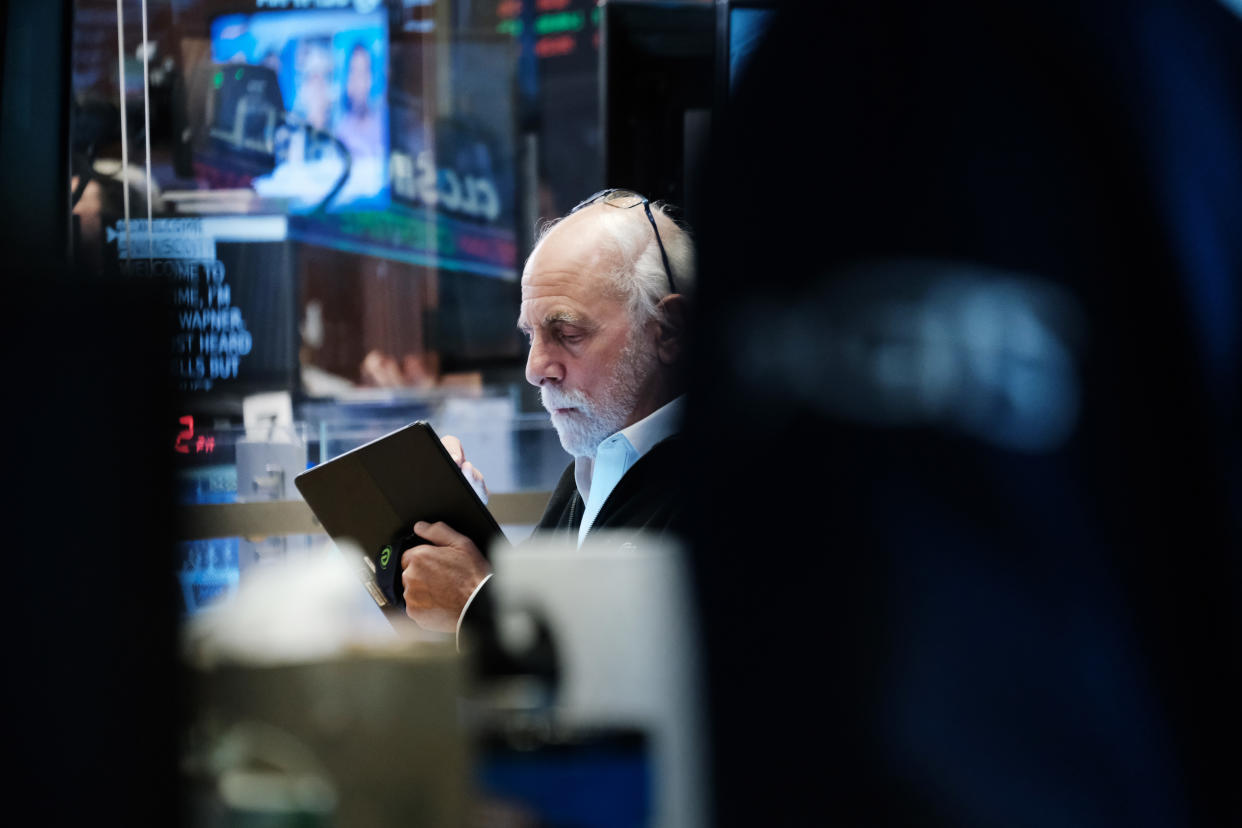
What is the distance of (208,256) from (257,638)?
2607 mm

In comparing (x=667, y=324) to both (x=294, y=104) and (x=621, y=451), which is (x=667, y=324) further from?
(x=294, y=104)

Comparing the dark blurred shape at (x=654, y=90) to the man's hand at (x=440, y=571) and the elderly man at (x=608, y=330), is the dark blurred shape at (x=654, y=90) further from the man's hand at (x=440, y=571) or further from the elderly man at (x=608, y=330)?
the man's hand at (x=440, y=571)

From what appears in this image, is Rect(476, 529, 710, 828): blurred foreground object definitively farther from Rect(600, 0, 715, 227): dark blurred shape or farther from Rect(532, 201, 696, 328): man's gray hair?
Rect(600, 0, 715, 227): dark blurred shape

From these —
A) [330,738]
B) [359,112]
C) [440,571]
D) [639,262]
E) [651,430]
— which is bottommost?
[440,571]

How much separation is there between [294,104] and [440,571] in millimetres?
1816

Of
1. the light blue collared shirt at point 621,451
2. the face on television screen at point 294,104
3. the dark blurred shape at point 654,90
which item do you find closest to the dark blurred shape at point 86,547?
the light blue collared shirt at point 621,451

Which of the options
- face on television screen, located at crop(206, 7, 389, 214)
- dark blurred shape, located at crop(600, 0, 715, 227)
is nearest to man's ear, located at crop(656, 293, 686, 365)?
dark blurred shape, located at crop(600, 0, 715, 227)

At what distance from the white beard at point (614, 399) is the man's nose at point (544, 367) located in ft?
0.10

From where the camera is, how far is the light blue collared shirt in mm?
2004

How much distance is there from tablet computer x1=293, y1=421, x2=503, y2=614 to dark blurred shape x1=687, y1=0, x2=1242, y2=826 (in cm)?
113

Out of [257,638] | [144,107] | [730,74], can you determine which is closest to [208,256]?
[144,107]

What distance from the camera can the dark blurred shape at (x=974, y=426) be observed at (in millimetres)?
519

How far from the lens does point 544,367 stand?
→ 2.11 m

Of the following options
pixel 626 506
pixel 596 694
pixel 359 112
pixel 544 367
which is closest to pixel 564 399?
pixel 544 367
